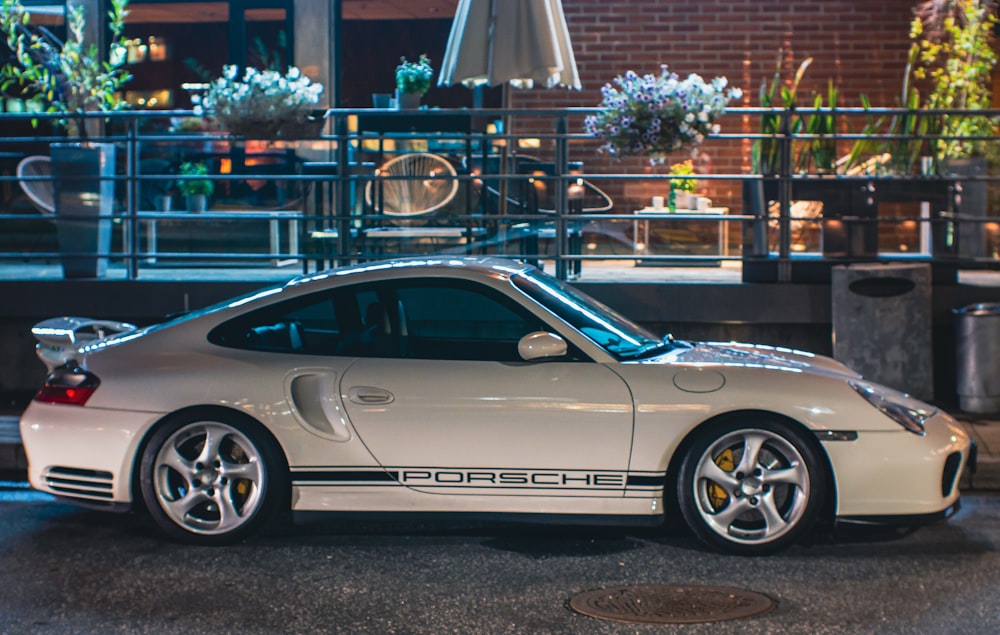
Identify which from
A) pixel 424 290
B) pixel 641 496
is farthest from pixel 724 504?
pixel 424 290

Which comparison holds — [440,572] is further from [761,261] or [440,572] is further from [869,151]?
[869,151]

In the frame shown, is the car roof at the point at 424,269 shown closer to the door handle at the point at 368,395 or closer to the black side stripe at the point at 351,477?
the door handle at the point at 368,395

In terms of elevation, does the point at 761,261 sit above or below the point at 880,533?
above

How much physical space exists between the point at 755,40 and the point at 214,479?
1005 cm

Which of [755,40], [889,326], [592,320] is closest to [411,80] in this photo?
[889,326]

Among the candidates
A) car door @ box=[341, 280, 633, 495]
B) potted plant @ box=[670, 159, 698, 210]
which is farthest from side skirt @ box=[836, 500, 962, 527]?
potted plant @ box=[670, 159, 698, 210]

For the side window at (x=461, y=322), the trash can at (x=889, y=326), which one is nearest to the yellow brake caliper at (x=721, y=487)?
the side window at (x=461, y=322)

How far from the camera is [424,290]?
6.18 m

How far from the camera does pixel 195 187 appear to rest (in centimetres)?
1010

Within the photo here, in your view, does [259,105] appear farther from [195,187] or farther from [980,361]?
[980,361]

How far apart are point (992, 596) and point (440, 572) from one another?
216 centimetres

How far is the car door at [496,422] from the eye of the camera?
5.67 m

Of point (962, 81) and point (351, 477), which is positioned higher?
point (962, 81)

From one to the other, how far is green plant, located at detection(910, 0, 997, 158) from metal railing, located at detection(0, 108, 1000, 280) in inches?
41.5
